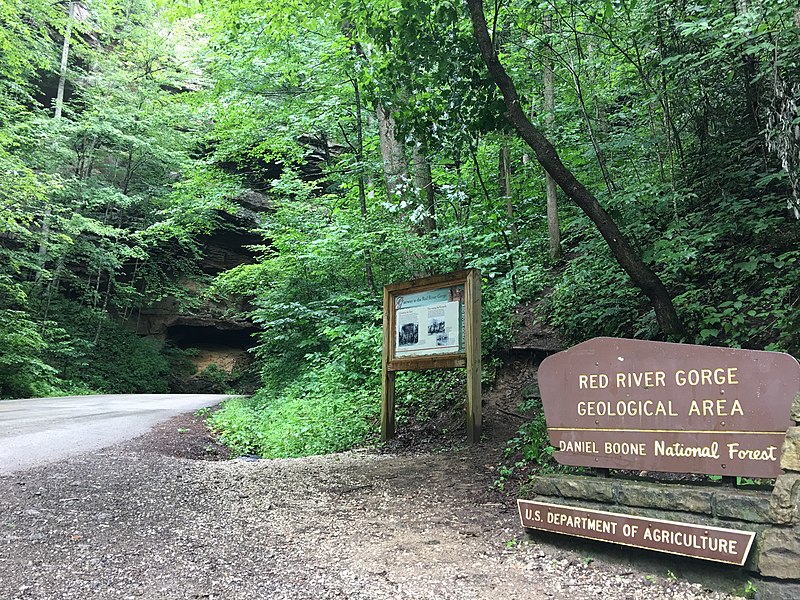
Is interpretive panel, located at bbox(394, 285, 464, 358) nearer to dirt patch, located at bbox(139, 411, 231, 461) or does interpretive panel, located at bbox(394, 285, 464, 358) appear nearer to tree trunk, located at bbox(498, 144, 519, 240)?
dirt patch, located at bbox(139, 411, 231, 461)

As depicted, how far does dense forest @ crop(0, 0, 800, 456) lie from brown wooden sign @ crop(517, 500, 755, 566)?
270cm

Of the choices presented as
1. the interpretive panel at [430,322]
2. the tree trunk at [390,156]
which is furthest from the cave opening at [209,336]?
the interpretive panel at [430,322]

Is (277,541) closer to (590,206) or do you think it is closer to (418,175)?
(590,206)

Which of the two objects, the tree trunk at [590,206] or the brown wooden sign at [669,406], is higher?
the tree trunk at [590,206]

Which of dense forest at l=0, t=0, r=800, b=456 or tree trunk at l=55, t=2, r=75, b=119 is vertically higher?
tree trunk at l=55, t=2, r=75, b=119

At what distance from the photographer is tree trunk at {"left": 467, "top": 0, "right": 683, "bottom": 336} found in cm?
556

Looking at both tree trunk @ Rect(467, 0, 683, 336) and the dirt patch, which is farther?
the dirt patch

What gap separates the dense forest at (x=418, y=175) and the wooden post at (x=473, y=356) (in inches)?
56.4

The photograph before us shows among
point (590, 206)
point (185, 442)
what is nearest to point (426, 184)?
point (590, 206)

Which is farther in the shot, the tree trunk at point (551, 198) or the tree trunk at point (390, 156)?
the tree trunk at point (390, 156)

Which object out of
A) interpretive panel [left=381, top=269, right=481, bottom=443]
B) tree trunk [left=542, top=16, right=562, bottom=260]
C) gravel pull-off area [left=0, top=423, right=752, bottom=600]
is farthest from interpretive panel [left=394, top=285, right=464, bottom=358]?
tree trunk [left=542, top=16, right=562, bottom=260]

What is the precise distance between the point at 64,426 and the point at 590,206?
8.38 metres

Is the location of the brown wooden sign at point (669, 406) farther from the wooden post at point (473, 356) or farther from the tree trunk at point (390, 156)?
the tree trunk at point (390, 156)

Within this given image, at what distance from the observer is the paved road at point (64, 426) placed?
6.48 metres
